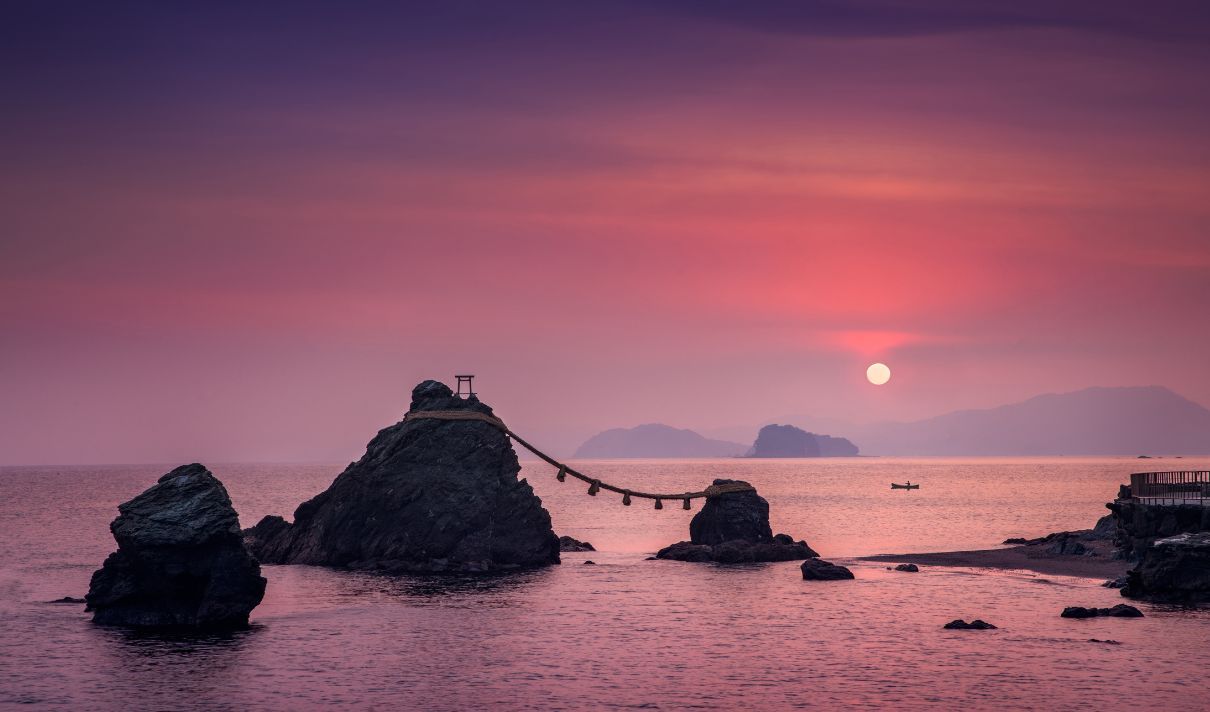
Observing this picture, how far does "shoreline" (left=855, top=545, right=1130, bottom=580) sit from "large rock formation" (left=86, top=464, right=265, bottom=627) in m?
51.7

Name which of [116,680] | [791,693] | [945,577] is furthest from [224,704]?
[945,577]

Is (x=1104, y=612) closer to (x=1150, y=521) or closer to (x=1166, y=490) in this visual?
(x=1150, y=521)

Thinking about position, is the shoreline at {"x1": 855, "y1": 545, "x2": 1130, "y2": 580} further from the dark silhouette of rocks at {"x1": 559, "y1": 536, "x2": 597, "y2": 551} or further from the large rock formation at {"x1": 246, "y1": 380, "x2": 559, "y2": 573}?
the large rock formation at {"x1": 246, "y1": 380, "x2": 559, "y2": 573}

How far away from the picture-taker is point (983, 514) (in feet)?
526

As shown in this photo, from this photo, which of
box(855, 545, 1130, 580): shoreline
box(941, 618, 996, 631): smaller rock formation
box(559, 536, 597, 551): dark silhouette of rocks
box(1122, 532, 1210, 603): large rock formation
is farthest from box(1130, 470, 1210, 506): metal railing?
box(559, 536, 597, 551): dark silhouette of rocks

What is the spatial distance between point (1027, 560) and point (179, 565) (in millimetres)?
60812

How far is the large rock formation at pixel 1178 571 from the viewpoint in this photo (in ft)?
197

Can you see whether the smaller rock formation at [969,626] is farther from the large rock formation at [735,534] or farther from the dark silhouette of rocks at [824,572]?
the large rock formation at [735,534]

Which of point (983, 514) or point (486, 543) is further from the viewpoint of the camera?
point (983, 514)

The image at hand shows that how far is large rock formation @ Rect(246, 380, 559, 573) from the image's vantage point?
83688 mm

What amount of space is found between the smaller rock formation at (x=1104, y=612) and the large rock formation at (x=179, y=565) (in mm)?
40572

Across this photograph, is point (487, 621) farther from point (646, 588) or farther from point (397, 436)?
point (397, 436)

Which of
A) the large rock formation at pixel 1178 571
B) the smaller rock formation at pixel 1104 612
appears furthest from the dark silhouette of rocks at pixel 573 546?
the large rock formation at pixel 1178 571

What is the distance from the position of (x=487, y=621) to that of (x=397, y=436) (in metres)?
30.7
